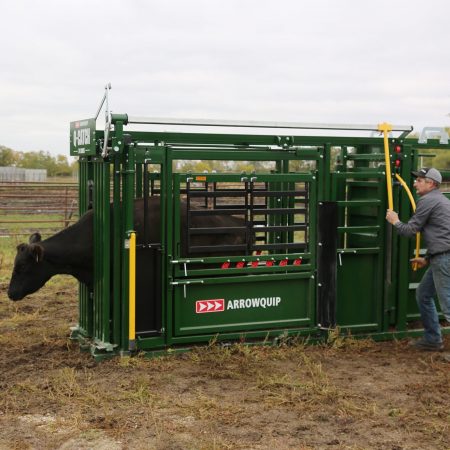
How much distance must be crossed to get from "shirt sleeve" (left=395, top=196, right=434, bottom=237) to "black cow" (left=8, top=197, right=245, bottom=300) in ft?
5.41

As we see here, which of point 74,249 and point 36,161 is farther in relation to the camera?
point 36,161

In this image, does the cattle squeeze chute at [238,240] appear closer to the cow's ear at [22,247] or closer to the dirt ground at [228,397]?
the dirt ground at [228,397]

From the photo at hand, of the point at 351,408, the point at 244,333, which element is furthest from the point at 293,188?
the point at 351,408

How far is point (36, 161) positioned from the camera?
50.9 meters

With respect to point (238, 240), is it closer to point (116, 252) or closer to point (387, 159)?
point (116, 252)

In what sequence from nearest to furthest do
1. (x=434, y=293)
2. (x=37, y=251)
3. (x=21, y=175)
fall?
(x=37, y=251), (x=434, y=293), (x=21, y=175)

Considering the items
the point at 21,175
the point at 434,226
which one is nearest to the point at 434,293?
the point at 434,226

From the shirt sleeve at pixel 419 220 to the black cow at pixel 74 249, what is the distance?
1649 millimetres

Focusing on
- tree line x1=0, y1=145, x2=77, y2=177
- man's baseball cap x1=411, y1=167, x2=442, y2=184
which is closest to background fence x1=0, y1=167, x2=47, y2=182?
tree line x1=0, y1=145, x2=77, y2=177

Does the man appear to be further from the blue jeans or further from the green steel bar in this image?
the green steel bar

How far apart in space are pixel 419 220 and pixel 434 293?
0.90 metres

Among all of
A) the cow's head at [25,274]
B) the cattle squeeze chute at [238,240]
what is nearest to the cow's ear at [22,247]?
the cow's head at [25,274]

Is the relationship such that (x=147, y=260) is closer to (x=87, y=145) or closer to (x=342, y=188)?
(x=87, y=145)

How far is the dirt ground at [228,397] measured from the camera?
16.0 feet
